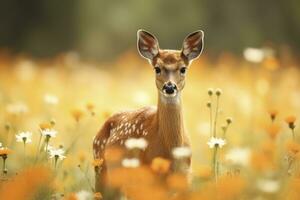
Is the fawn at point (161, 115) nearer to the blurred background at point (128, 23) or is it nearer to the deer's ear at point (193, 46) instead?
the deer's ear at point (193, 46)

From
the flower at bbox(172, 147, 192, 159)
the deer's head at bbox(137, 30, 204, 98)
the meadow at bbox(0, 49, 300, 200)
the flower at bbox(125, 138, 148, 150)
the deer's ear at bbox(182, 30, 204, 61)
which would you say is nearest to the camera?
the meadow at bbox(0, 49, 300, 200)

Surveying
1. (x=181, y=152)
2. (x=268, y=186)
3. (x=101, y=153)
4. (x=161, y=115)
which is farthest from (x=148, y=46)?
(x=268, y=186)

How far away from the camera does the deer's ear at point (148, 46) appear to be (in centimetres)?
752

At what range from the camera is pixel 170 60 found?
7273 mm

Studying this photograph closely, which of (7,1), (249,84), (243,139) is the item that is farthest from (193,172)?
(7,1)

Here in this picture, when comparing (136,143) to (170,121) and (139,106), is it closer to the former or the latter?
(170,121)

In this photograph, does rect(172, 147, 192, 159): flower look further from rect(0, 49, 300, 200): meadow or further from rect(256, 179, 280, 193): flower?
rect(256, 179, 280, 193): flower

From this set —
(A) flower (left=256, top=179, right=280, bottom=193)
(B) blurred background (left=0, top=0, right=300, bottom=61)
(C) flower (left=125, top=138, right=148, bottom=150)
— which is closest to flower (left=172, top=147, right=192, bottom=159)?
(C) flower (left=125, top=138, right=148, bottom=150)

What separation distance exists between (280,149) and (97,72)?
850cm

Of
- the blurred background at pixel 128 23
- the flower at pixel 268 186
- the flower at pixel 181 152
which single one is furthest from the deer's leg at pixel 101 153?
the blurred background at pixel 128 23

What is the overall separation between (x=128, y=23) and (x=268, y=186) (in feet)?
48.2

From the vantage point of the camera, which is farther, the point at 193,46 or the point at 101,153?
the point at 101,153

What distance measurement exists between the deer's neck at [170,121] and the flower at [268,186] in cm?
108

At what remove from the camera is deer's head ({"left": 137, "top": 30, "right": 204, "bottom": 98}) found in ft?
23.3
